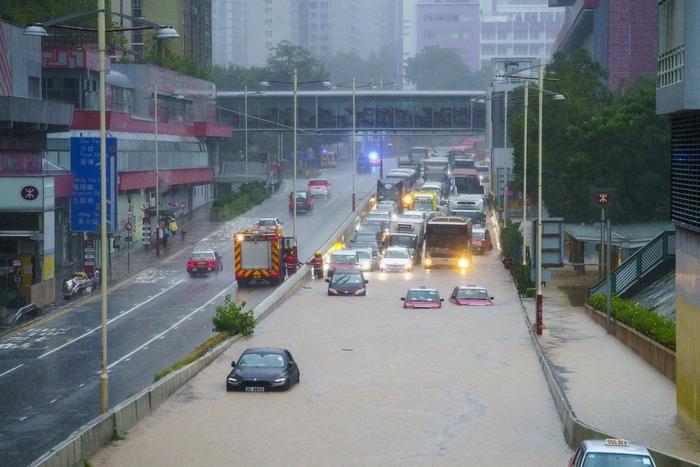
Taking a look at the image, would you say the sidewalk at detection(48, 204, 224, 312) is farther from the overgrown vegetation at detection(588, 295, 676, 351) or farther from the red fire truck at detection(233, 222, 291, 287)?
the overgrown vegetation at detection(588, 295, 676, 351)

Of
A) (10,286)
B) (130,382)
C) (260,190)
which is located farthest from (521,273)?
(260,190)

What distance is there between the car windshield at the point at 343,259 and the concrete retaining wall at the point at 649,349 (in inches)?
1095

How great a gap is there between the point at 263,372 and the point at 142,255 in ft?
160

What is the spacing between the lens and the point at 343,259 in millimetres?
74625

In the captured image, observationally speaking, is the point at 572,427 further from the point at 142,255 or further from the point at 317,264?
the point at 142,255

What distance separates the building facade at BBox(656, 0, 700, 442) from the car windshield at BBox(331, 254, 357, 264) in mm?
43651

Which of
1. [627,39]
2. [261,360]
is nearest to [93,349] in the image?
[261,360]

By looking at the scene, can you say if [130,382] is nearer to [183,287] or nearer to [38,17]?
[183,287]

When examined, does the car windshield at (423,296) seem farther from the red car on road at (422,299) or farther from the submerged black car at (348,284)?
the submerged black car at (348,284)

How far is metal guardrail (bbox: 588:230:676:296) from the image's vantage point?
53531 millimetres

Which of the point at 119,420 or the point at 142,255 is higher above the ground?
the point at 142,255

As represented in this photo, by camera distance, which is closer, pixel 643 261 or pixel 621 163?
pixel 643 261

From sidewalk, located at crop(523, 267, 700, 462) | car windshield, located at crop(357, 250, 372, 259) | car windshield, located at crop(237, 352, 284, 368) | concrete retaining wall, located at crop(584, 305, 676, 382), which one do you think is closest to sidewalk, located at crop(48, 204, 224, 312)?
car windshield, located at crop(357, 250, 372, 259)

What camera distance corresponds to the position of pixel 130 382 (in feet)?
135
